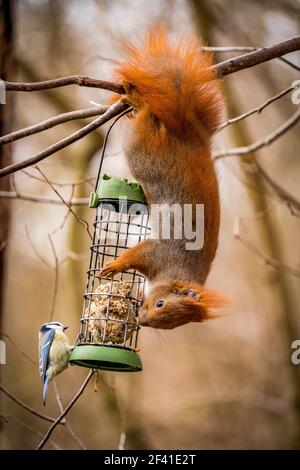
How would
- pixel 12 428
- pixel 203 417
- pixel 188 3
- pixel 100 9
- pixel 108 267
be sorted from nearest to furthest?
pixel 108 267
pixel 100 9
pixel 188 3
pixel 12 428
pixel 203 417

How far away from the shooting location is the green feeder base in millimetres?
3104

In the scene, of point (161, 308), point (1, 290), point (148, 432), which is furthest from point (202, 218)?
point (148, 432)

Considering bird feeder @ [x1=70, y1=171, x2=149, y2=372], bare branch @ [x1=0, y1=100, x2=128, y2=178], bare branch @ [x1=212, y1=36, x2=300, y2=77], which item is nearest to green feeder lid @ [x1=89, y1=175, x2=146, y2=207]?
bird feeder @ [x1=70, y1=171, x2=149, y2=372]

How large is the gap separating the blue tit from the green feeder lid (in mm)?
565

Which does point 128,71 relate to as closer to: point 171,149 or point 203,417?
point 171,149

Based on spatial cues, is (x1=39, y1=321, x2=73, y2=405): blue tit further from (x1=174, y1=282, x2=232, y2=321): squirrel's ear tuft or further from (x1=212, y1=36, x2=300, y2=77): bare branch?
(x1=212, y1=36, x2=300, y2=77): bare branch

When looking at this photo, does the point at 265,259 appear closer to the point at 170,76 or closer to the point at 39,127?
the point at 170,76

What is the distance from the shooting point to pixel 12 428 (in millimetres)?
8250

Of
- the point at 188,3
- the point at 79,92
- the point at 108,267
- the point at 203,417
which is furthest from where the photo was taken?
the point at 203,417

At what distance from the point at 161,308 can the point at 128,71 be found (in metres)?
1.07

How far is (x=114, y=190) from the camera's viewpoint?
335cm

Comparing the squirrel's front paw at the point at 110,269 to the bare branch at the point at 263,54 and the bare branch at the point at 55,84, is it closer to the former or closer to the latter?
the bare branch at the point at 55,84

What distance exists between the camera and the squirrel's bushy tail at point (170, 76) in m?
3.35

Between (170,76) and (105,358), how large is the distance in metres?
1.26
